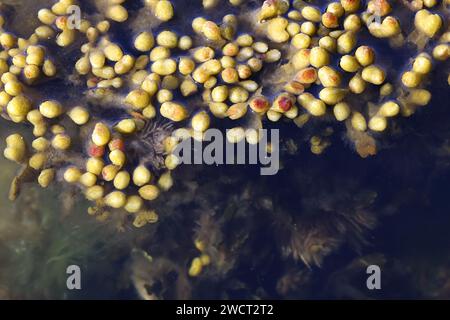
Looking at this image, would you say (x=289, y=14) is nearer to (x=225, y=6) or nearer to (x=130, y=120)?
(x=225, y=6)

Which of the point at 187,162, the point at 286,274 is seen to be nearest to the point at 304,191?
the point at 286,274

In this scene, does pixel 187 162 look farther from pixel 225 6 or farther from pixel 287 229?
pixel 225 6

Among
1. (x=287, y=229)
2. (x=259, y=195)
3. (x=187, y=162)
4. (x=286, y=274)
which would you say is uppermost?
(x=187, y=162)

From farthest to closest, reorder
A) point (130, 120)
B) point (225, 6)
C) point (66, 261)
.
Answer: point (225, 6) < point (66, 261) < point (130, 120)

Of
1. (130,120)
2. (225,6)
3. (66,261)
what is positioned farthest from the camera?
(225,6)

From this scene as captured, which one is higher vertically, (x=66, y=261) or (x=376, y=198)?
(x=376, y=198)

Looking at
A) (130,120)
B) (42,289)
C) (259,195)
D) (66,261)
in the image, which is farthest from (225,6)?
(42,289)
